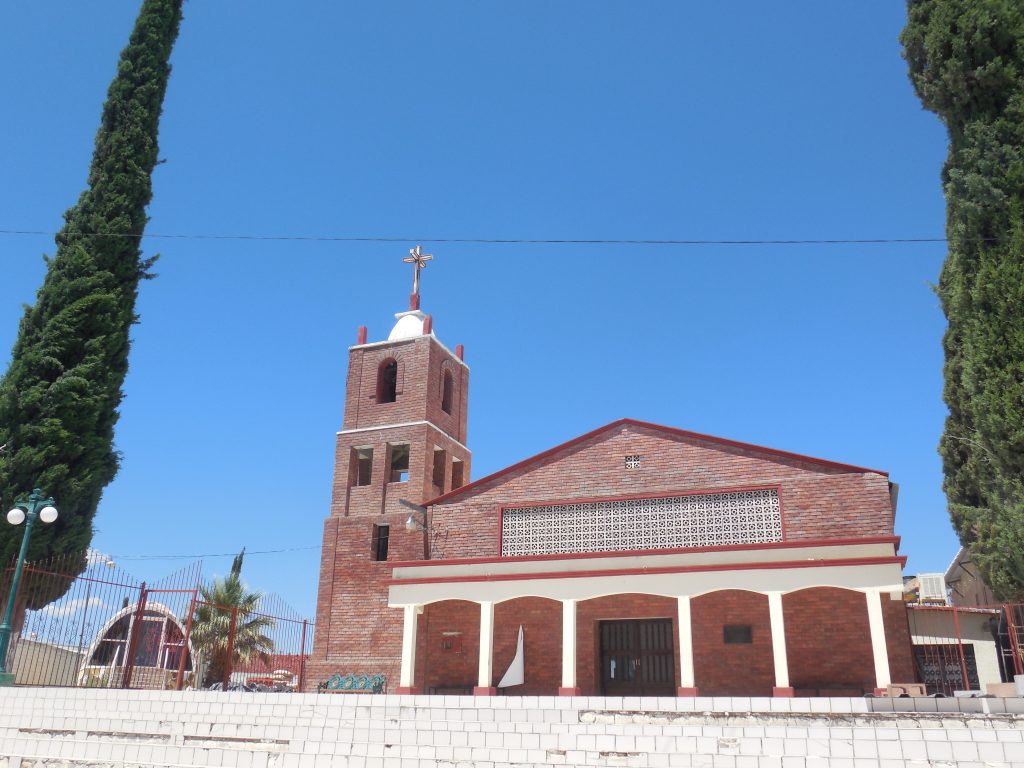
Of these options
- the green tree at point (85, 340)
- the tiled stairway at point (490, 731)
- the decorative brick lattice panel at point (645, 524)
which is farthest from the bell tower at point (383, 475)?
the tiled stairway at point (490, 731)

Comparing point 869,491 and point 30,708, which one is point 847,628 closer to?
point 869,491

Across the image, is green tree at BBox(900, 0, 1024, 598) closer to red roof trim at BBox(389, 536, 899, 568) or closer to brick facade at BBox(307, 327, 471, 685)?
red roof trim at BBox(389, 536, 899, 568)

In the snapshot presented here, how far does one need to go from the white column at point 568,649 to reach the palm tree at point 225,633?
11932 millimetres

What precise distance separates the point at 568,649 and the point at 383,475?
27.4 feet

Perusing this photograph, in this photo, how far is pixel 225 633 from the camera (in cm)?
2617

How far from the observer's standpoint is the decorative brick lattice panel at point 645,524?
17672 millimetres

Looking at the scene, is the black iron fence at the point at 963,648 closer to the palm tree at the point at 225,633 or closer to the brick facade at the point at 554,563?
the brick facade at the point at 554,563

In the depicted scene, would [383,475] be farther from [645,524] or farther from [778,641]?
[778,641]

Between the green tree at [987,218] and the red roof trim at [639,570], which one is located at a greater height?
the green tree at [987,218]

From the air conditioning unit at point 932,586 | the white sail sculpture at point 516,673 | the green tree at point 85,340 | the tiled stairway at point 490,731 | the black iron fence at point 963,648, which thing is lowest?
the tiled stairway at point 490,731

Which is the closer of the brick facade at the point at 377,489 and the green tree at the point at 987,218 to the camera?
the green tree at the point at 987,218

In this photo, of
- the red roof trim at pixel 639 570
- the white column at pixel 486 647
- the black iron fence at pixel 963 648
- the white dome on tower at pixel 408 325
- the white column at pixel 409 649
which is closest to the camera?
the red roof trim at pixel 639 570

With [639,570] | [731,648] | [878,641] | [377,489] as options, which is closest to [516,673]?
[639,570]

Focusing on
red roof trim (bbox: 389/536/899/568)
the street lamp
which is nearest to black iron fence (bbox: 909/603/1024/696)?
red roof trim (bbox: 389/536/899/568)
